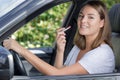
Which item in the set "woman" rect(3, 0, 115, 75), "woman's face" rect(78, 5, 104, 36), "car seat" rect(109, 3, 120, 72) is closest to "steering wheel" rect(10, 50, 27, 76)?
"woman" rect(3, 0, 115, 75)

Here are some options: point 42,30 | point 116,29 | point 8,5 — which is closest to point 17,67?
point 8,5

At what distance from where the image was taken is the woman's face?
3172 mm

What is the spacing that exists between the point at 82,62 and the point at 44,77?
0.37 metres

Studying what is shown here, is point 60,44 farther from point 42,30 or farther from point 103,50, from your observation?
point 42,30

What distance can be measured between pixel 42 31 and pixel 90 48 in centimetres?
508

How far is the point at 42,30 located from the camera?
27.4 ft

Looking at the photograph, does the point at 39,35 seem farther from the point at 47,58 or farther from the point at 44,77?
the point at 44,77

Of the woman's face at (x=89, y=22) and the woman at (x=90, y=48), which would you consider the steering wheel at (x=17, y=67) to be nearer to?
the woman at (x=90, y=48)

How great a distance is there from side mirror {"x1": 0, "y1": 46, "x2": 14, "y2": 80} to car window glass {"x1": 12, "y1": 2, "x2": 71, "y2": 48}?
555 cm

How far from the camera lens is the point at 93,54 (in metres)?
3.12

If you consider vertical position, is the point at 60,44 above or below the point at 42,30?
above

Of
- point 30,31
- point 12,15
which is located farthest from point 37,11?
point 30,31

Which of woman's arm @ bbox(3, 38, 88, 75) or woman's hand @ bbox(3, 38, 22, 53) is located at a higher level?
woman's hand @ bbox(3, 38, 22, 53)

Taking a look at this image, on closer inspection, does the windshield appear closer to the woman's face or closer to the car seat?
the woman's face
